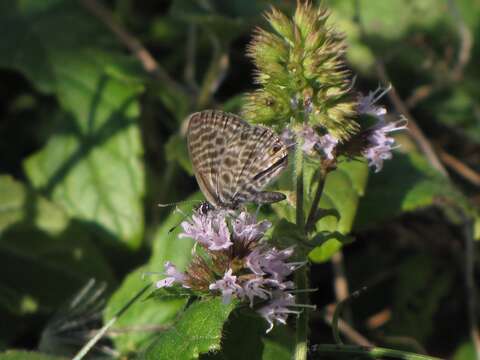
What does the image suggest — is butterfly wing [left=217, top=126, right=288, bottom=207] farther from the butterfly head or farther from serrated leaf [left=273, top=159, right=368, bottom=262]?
serrated leaf [left=273, top=159, right=368, bottom=262]

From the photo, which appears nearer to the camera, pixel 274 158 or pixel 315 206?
pixel 274 158

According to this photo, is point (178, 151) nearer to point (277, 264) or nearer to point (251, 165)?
point (251, 165)

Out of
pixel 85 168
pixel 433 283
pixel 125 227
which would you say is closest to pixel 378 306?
pixel 433 283

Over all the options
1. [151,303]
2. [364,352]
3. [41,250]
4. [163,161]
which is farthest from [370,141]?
[163,161]

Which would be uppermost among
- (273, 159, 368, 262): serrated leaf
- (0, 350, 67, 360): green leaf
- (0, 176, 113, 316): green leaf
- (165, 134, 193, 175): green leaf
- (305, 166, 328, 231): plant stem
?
(305, 166, 328, 231): plant stem

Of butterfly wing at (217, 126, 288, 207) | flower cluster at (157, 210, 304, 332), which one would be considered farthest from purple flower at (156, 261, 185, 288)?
butterfly wing at (217, 126, 288, 207)

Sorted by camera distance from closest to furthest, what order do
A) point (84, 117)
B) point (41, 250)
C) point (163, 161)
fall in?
point (41, 250) < point (84, 117) < point (163, 161)

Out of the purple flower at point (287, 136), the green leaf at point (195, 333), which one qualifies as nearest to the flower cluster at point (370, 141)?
the purple flower at point (287, 136)

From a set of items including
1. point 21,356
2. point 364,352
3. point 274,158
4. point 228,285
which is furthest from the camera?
point 21,356
